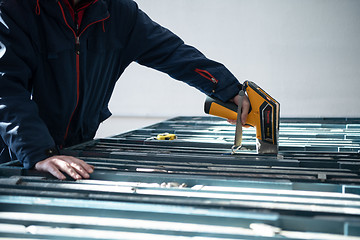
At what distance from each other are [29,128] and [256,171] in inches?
34.6

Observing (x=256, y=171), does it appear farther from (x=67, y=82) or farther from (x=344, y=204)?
(x=67, y=82)

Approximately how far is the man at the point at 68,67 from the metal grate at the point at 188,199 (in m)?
0.14

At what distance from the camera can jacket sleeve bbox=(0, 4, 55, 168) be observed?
140cm

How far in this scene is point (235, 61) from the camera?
631cm

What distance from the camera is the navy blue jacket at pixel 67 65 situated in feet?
4.71

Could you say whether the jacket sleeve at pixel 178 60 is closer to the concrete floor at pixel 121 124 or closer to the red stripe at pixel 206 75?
the red stripe at pixel 206 75

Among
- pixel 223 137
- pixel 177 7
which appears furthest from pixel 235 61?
pixel 223 137

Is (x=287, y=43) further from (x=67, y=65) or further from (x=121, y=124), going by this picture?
(x=67, y=65)

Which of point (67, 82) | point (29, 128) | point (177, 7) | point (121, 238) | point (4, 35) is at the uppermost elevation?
point (177, 7)

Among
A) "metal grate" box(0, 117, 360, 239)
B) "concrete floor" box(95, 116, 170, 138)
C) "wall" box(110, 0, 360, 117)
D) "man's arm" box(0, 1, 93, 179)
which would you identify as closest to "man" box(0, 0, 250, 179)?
"man's arm" box(0, 1, 93, 179)

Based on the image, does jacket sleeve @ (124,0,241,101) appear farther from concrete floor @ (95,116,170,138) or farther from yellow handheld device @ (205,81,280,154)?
concrete floor @ (95,116,170,138)

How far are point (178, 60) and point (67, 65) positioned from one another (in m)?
0.60

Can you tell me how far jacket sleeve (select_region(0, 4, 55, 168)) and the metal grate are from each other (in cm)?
9

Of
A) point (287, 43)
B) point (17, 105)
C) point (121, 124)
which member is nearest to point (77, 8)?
point (17, 105)
